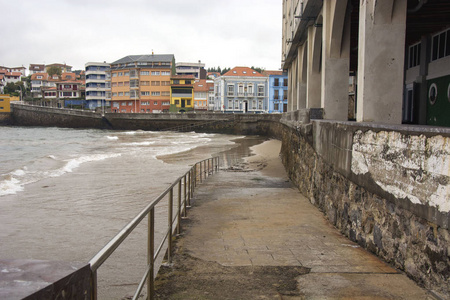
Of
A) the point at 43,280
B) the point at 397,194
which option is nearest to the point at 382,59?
the point at 397,194

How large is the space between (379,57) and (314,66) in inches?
320

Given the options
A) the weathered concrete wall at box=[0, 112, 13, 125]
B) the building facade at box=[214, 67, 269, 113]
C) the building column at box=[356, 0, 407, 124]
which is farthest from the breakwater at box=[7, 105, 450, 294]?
the weathered concrete wall at box=[0, 112, 13, 125]

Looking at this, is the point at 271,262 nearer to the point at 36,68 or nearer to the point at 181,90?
the point at 181,90

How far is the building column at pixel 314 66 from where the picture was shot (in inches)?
553

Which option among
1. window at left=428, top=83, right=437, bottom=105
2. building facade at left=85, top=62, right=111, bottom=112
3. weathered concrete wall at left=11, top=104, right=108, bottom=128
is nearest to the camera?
window at left=428, top=83, right=437, bottom=105

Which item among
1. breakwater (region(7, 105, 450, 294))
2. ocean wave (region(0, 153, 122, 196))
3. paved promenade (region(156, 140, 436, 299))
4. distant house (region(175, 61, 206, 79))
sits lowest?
ocean wave (region(0, 153, 122, 196))

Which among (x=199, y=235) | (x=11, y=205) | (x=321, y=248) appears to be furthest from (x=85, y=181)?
(x=321, y=248)

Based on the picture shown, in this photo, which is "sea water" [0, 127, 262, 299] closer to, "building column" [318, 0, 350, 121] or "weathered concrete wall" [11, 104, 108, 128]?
"building column" [318, 0, 350, 121]

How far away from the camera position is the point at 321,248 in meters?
5.38

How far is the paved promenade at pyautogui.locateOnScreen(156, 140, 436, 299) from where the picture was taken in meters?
3.90

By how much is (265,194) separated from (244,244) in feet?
16.7

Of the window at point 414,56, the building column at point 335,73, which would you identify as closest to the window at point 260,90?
the window at point 414,56

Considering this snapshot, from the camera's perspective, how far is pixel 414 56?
1520 cm

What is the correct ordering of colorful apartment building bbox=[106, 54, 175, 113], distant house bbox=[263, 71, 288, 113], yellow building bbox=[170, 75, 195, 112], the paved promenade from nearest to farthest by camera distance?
the paved promenade < distant house bbox=[263, 71, 288, 113] < yellow building bbox=[170, 75, 195, 112] < colorful apartment building bbox=[106, 54, 175, 113]
